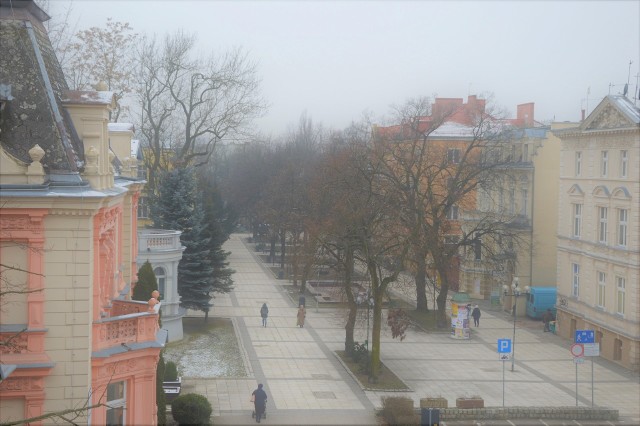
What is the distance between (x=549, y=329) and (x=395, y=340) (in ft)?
29.0

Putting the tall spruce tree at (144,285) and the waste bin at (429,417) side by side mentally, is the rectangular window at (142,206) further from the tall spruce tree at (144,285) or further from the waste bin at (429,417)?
the waste bin at (429,417)

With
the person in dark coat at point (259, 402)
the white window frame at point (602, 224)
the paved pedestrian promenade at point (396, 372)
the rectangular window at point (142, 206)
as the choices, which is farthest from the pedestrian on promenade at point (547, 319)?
the rectangular window at point (142, 206)

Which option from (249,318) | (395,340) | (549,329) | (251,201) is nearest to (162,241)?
(249,318)

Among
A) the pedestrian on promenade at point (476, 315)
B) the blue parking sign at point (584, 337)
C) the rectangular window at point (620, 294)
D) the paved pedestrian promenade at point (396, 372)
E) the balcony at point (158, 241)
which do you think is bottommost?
the paved pedestrian promenade at point (396, 372)

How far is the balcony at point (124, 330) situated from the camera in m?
13.9

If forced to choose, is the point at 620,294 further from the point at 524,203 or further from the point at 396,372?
the point at 524,203

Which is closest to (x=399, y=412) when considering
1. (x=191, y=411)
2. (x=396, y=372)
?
(x=191, y=411)

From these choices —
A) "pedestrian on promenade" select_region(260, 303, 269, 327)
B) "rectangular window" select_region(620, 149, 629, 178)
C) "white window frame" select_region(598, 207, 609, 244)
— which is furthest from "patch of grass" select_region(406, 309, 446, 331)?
"rectangular window" select_region(620, 149, 629, 178)

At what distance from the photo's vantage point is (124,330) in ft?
47.8

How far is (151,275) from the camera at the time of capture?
23984 mm

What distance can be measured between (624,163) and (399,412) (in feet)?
58.1

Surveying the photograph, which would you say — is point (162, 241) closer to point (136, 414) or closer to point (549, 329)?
point (549, 329)

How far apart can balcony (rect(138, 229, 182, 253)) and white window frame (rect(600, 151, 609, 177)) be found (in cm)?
1909

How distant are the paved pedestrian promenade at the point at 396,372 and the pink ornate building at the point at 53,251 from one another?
11684 millimetres
